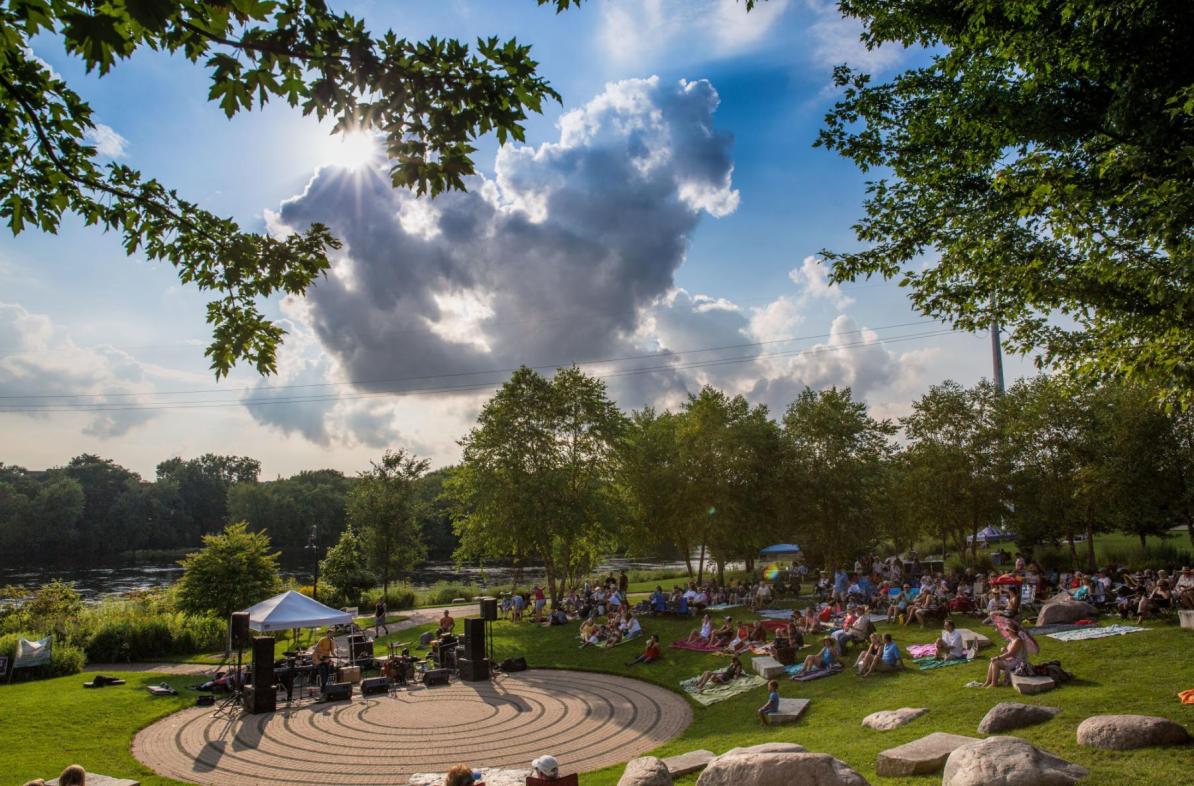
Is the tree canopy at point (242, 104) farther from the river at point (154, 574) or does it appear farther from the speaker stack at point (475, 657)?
the river at point (154, 574)

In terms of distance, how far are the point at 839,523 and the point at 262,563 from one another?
84.1 feet

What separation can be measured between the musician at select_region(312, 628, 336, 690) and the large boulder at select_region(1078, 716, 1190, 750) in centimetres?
1721

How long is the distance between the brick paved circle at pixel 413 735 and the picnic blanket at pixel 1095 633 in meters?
8.68

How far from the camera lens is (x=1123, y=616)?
60.6 ft

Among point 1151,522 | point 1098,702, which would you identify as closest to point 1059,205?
point 1098,702

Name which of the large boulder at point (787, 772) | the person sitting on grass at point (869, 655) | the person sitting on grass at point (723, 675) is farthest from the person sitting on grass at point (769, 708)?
the large boulder at point (787, 772)

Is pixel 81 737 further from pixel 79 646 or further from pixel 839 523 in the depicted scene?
pixel 839 523

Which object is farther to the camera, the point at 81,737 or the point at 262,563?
the point at 262,563

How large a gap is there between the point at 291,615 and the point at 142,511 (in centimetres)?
10304

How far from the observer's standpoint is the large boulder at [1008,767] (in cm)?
776

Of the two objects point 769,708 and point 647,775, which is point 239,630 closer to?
point 647,775

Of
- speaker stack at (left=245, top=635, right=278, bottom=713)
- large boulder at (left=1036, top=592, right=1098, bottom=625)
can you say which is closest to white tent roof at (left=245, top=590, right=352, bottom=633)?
speaker stack at (left=245, top=635, right=278, bottom=713)

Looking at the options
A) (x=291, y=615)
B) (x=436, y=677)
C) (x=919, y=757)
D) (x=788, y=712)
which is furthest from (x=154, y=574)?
(x=919, y=757)

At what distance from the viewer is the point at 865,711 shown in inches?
546
